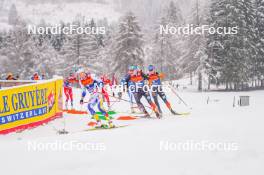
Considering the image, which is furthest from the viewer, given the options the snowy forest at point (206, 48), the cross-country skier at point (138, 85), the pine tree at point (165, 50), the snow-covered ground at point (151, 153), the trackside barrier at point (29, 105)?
the pine tree at point (165, 50)

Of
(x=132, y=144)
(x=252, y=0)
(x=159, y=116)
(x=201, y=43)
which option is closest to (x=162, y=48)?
(x=201, y=43)

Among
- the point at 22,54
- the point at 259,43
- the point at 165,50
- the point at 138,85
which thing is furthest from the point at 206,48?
the point at 138,85

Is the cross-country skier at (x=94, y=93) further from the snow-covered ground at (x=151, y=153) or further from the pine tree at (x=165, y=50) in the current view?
the pine tree at (x=165, y=50)

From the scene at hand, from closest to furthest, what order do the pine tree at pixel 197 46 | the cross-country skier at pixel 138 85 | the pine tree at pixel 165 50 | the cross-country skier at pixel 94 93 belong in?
1. the cross-country skier at pixel 94 93
2. the cross-country skier at pixel 138 85
3. the pine tree at pixel 197 46
4. the pine tree at pixel 165 50

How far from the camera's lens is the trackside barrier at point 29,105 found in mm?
12453

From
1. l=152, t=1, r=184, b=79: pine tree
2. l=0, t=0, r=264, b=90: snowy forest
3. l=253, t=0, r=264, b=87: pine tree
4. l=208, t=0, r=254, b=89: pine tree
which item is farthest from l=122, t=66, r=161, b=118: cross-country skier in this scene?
l=152, t=1, r=184, b=79: pine tree

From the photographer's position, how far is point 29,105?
535 inches

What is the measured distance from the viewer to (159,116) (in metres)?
14.3

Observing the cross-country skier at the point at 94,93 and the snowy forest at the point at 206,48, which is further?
the snowy forest at the point at 206,48

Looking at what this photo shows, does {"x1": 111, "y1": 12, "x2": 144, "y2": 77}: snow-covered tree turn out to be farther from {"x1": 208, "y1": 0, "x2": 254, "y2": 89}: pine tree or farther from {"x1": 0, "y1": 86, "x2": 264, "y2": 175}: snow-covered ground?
{"x1": 0, "y1": 86, "x2": 264, "y2": 175}: snow-covered ground

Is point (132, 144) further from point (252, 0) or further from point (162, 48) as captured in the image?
point (162, 48)

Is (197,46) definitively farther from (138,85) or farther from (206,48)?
(138,85)

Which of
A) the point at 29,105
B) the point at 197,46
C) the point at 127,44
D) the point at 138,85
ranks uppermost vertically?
the point at 197,46

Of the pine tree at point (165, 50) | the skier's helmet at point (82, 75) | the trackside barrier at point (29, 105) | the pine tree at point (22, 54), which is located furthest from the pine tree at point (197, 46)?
the skier's helmet at point (82, 75)
